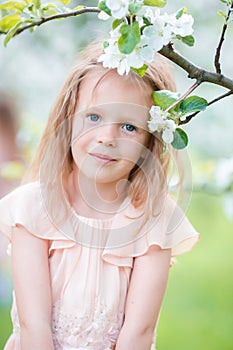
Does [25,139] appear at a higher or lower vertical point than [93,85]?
lower

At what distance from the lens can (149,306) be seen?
3.46 feet

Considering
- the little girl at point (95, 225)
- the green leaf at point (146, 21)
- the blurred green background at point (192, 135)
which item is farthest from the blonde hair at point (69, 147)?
the blurred green background at point (192, 135)

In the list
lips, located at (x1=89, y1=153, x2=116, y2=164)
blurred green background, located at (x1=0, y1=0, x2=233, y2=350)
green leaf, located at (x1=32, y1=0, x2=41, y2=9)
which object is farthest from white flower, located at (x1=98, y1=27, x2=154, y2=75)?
blurred green background, located at (x1=0, y1=0, x2=233, y2=350)

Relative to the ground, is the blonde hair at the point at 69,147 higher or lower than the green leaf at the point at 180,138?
lower

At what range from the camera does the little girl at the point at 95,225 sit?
1018mm

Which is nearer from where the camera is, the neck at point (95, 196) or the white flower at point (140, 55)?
the white flower at point (140, 55)

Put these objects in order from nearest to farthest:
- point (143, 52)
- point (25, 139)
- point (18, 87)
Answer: point (143, 52) < point (25, 139) < point (18, 87)

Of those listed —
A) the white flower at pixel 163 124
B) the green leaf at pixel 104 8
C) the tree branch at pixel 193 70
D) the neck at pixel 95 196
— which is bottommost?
the neck at pixel 95 196

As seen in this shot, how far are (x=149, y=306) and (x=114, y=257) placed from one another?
A: 0.09 metres

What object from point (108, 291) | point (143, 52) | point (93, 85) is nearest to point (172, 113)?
point (143, 52)

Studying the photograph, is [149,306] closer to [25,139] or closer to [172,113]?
[172,113]

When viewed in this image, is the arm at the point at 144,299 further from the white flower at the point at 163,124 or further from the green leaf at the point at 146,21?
the green leaf at the point at 146,21

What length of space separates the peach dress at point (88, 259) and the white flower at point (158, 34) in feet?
1.20

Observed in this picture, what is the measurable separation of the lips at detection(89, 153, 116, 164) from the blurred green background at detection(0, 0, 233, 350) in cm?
124
